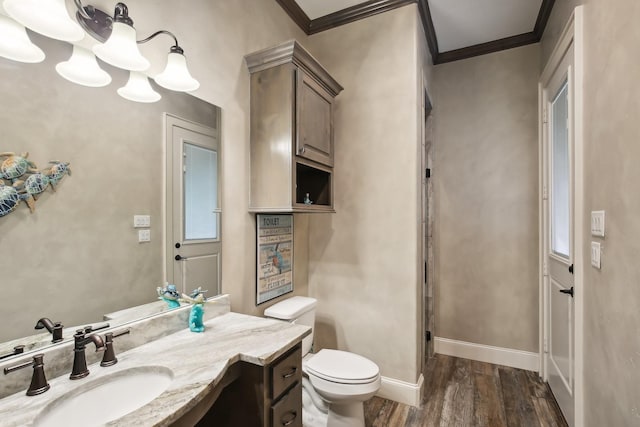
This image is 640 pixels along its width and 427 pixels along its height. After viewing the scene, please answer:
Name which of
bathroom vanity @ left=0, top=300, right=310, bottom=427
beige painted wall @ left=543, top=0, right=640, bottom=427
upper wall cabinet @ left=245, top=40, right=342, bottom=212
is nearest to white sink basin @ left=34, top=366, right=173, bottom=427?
bathroom vanity @ left=0, top=300, right=310, bottom=427

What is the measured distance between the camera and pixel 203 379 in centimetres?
96

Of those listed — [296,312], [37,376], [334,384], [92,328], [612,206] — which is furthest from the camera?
[296,312]

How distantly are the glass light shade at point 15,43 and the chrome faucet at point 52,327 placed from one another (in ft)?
2.70

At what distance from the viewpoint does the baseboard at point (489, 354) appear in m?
2.63

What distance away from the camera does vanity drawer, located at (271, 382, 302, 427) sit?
47.5 inches

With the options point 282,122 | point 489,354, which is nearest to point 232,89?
point 282,122

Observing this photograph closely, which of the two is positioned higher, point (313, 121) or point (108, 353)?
point (313, 121)

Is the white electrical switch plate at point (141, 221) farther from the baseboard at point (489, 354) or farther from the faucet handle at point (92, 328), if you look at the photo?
the baseboard at point (489, 354)

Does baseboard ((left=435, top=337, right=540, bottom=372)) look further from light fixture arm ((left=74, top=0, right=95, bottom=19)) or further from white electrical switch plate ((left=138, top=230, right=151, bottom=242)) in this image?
light fixture arm ((left=74, top=0, right=95, bottom=19))

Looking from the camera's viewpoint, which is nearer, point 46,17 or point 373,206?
point 46,17

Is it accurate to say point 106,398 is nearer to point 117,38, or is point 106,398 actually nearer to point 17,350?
point 17,350

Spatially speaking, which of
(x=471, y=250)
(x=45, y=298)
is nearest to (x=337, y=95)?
(x=471, y=250)

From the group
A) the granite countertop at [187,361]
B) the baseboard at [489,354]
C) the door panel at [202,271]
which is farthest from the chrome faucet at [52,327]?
the baseboard at [489,354]

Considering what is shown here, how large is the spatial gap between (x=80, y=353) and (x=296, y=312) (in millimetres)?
1142
